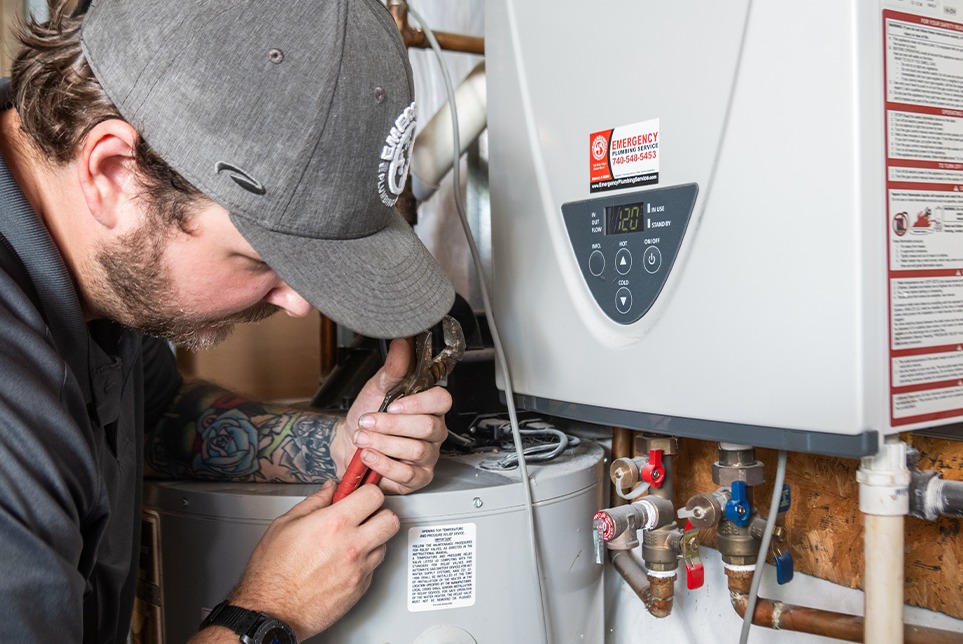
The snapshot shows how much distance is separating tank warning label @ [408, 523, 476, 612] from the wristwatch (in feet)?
0.42

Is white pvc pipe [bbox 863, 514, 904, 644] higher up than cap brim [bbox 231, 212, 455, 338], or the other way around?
cap brim [bbox 231, 212, 455, 338]

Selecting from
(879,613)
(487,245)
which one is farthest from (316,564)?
(487,245)

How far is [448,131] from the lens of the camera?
1201 mm

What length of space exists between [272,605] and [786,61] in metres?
0.64

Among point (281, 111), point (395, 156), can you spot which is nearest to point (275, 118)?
point (281, 111)

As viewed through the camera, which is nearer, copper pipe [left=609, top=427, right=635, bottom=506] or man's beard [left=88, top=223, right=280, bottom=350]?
man's beard [left=88, top=223, right=280, bottom=350]

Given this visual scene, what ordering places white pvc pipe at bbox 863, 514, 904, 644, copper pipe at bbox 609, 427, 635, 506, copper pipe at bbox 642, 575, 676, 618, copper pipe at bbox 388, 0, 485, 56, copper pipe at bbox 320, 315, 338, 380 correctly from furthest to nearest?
copper pipe at bbox 320, 315, 338, 380 → copper pipe at bbox 388, 0, 485, 56 → copper pipe at bbox 609, 427, 635, 506 → copper pipe at bbox 642, 575, 676, 618 → white pvc pipe at bbox 863, 514, 904, 644

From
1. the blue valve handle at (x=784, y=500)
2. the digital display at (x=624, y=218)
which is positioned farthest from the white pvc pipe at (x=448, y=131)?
the blue valve handle at (x=784, y=500)

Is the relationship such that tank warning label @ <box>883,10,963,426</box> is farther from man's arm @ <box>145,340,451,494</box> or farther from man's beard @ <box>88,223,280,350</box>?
man's beard @ <box>88,223,280,350</box>

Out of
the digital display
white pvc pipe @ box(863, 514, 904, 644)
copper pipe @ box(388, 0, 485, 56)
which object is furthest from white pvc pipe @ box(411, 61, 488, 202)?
white pvc pipe @ box(863, 514, 904, 644)

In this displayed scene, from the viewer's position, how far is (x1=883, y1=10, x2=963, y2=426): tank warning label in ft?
2.04

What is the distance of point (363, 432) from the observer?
0.83m

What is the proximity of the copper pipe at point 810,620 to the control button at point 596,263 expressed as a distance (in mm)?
333

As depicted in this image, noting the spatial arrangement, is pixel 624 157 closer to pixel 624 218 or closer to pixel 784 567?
pixel 624 218
